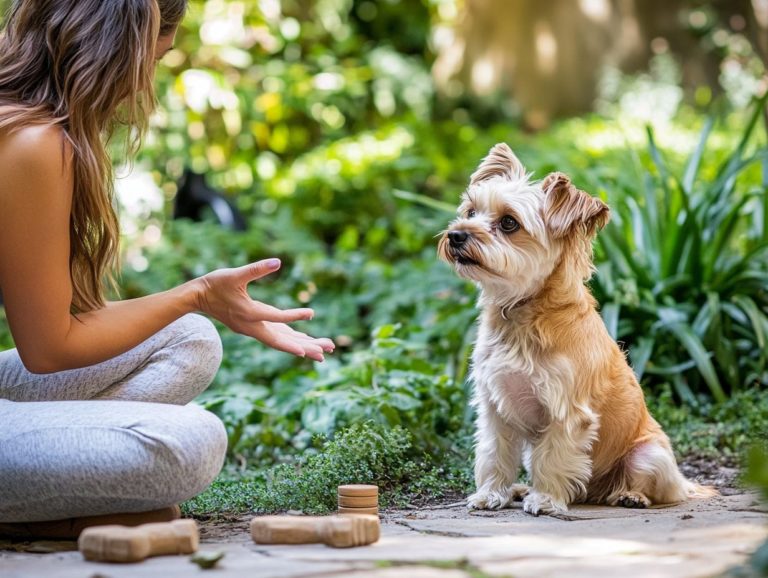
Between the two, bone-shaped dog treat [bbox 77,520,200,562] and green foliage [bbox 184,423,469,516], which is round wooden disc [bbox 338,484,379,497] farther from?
bone-shaped dog treat [bbox 77,520,200,562]

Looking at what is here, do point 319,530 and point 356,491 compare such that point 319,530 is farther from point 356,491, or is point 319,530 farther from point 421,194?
point 421,194

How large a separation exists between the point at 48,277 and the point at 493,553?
139 cm

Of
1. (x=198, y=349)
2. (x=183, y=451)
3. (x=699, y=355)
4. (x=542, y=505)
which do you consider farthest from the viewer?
(x=699, y=355)

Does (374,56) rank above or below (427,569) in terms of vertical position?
above

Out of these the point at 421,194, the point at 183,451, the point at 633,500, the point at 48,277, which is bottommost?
the point at 633,500

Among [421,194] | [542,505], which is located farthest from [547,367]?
[421,194]

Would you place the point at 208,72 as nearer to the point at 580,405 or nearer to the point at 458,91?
the point at 458,91

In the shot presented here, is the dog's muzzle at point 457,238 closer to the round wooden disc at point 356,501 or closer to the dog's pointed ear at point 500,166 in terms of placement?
the dog's pointed ear at point 500,166

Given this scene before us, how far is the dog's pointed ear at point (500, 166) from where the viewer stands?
3703 millimetres

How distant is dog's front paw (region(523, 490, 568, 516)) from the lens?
3234 millimetres

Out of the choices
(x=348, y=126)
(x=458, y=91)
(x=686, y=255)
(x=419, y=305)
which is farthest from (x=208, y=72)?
(x=686, y=255)

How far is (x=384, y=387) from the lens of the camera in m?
4.36

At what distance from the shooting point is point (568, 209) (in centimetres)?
336

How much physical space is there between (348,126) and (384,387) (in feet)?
21.3
